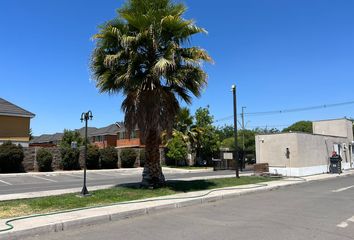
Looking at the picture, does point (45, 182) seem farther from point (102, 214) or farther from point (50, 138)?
point (50, 138)

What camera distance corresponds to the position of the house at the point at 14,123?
35750 mm

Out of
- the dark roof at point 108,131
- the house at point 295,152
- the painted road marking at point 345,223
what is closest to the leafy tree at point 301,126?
the dark roof at point 108,131

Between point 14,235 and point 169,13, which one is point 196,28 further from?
point 14,235

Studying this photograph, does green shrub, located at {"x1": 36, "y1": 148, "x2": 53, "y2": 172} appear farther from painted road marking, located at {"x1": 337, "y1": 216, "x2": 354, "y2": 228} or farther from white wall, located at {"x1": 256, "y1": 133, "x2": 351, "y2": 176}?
painted road marking, located at {"x1": 337, "y1": 216, "x2": 354, "y2": 228}

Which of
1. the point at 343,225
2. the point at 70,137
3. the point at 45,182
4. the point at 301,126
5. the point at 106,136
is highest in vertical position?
the point at 301,126

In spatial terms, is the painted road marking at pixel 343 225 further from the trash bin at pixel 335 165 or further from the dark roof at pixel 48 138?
the dark roof at pixel 48 138

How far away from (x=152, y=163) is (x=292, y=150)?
1401 centimetres

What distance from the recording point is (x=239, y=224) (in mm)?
9453

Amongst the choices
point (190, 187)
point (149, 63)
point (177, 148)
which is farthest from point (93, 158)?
point (149, 63)

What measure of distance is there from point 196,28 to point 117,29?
3256 millimetres

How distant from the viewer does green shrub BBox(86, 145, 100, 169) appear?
119ft

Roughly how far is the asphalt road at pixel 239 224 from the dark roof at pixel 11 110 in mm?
28338

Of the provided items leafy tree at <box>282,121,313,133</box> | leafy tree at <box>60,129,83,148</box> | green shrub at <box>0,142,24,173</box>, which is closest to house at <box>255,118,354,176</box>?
green shrub at <box>0,142,24,173</box>

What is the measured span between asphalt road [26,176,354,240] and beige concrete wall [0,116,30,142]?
28.2 metres
